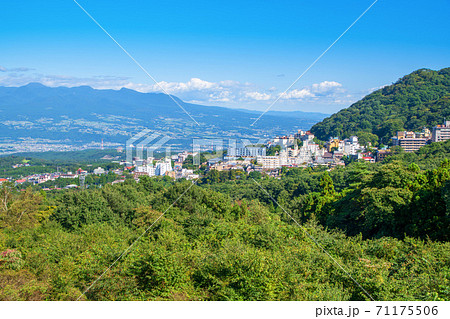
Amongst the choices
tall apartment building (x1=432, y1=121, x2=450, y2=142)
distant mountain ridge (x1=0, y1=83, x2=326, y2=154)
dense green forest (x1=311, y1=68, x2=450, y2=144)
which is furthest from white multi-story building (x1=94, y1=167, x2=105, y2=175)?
tall apartment building (x1=432, y1=121, x2=450, y2=142)

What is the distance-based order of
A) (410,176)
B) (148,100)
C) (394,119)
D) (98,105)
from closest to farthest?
(410,176) < (148,100) < (98,105) < (394,119)

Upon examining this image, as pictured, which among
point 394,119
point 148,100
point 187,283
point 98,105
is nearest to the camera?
point 187,283

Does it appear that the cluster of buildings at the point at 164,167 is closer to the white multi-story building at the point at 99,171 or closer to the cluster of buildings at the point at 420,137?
the white multi-story building at the point at 99,171

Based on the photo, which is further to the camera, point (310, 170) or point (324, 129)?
point (324, 129)

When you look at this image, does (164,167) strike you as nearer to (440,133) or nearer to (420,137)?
(440,133)

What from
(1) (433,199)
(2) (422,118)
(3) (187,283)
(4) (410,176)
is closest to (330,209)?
(4) (410,176)

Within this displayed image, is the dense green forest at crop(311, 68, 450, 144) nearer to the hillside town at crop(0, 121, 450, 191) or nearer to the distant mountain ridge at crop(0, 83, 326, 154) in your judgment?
the hillside town at crop(0, 121, 450, 191)

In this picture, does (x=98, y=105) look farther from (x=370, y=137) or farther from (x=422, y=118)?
(x=422, y=118)
